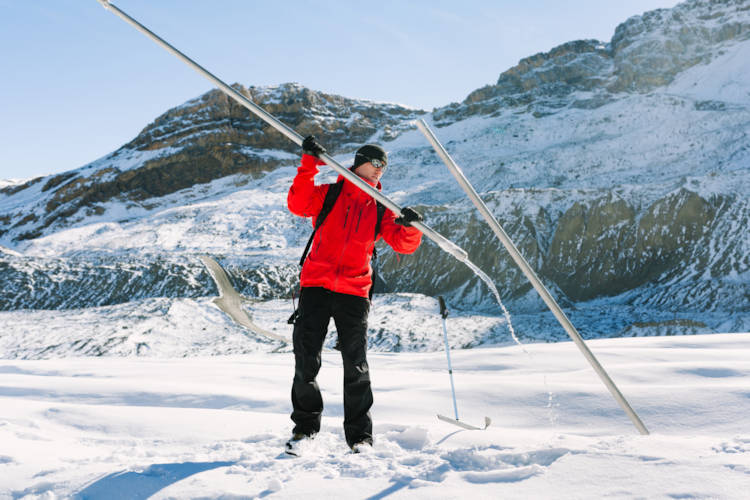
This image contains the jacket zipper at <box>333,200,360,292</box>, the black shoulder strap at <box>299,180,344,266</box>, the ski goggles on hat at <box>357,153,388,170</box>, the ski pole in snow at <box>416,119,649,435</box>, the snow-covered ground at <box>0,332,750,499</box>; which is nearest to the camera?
the snow-covered ground at <box>0,332,750,499</box>

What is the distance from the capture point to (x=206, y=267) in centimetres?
2066

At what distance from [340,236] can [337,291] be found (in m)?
0.37

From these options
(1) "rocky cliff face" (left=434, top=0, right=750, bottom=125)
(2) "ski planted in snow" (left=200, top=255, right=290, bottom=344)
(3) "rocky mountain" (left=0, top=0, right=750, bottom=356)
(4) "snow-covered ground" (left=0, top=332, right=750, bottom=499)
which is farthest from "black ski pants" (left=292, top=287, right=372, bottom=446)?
(1) "rocky cliff face" (left=434, top=0, right=750, bottom=125)

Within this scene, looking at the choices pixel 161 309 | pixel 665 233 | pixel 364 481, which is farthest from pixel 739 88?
pixel 364 481

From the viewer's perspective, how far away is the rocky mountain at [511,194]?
16484 mm

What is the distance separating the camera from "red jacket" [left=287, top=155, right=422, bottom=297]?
293 centimetres

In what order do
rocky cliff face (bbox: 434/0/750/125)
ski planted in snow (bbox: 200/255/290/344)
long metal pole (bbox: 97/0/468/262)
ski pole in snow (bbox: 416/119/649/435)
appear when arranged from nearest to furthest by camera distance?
ski pole in snow (bbox: 416/119/649/435), long metal pole (bbox: 97/0/468/262), ski planted in snow (bbox: 200/255/290/344), rocky cliff face (bbox: 434/0/750/125)

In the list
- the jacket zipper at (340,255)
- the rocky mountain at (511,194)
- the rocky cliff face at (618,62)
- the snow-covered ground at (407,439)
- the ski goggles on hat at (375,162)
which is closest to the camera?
the snow-covered ground at (407,439)

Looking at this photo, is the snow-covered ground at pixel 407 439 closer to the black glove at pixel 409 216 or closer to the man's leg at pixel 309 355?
the man's leg at pixel 309 355

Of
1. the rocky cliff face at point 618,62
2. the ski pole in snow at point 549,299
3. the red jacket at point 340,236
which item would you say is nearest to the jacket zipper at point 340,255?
the red jacket at point 340,236

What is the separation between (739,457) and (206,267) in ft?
69.3

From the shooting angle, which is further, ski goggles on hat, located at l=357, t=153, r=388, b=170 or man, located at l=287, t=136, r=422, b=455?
ski goggles on hat, located at l=357, t=153, r=388, b=170

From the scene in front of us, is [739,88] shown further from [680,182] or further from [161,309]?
[161,309]

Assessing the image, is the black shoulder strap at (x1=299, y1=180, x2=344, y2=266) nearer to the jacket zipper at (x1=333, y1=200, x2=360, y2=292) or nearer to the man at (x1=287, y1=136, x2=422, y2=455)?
the man at (x1=287, y1=136, x2=422, y2=455)
